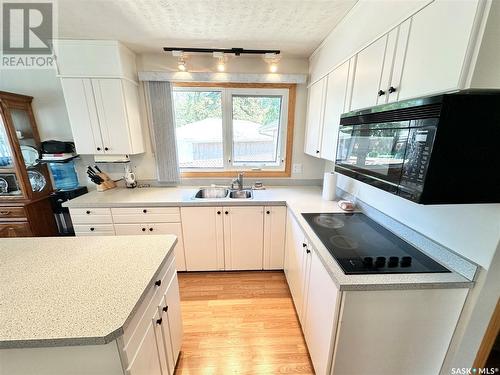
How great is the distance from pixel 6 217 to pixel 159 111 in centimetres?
205

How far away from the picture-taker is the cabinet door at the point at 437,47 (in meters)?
0.73

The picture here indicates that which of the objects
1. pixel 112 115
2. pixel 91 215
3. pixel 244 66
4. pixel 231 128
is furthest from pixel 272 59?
pixel 91 215

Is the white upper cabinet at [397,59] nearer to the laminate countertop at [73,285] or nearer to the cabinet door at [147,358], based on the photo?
the laminate countertop at [73,285]

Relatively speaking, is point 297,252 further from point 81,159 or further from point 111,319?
point 81,159

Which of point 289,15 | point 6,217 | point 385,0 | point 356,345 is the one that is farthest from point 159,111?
point 356,345

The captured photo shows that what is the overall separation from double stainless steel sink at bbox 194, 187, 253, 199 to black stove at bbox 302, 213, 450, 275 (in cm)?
96

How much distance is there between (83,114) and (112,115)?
0.29 metres

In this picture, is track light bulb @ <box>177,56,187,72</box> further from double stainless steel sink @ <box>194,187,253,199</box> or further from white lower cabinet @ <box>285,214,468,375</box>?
white lower cabinet @ <box>285,214,468,375</box>

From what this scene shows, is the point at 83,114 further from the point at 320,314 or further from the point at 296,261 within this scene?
the point at 320,314

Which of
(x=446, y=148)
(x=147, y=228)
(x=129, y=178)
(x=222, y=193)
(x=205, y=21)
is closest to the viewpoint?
(x=446, y=148)

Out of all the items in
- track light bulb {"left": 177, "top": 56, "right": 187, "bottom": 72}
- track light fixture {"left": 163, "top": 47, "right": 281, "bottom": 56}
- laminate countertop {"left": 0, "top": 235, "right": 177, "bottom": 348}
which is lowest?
laminate countertop {"left": 0, "top": 235, "right": 177, "bottom": 348}

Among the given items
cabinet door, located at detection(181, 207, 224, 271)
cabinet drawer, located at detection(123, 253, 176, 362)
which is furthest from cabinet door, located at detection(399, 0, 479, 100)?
cabinet door, located at detection(181, 207, 224, 271)

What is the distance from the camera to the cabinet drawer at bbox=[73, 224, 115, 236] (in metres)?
2.14

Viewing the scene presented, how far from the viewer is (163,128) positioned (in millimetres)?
2420
